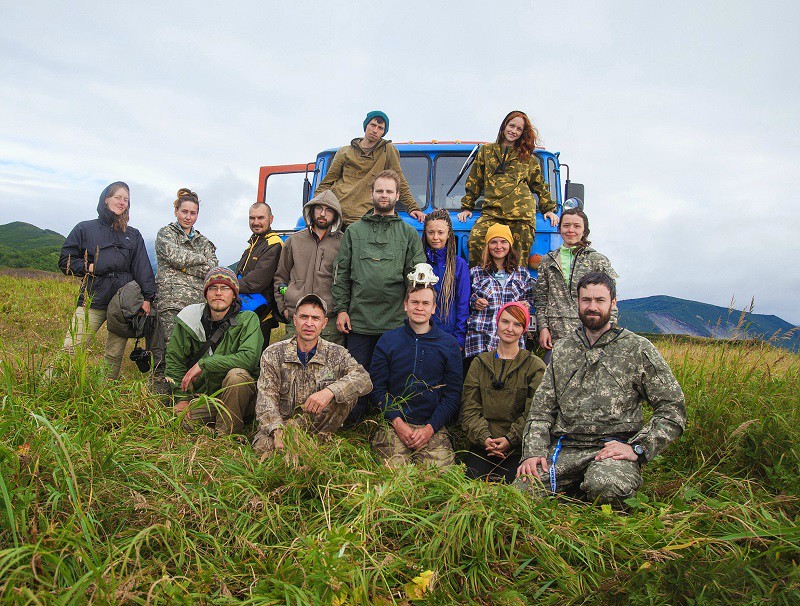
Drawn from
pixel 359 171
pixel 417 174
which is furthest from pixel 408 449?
pixel 417 174

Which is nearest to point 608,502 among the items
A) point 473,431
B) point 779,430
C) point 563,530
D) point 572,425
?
point 572,425

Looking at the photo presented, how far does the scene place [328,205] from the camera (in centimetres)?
512

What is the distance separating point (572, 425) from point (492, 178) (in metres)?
2.77

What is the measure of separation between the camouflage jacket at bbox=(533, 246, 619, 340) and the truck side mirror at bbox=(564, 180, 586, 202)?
2.33 metres

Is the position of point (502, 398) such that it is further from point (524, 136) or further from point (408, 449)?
point (524, 136)

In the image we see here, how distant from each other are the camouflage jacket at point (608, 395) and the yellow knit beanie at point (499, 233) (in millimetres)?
1581

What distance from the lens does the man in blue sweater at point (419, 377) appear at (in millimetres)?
4211

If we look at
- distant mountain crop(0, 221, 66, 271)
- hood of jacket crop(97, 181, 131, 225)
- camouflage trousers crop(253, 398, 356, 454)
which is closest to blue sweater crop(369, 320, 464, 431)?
camouflage trousers crop(253, 398, 356, 454)

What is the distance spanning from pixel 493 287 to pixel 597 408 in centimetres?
167

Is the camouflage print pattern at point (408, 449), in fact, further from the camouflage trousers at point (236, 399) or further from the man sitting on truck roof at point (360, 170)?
the man sitting on truck roof at point (360, 170)

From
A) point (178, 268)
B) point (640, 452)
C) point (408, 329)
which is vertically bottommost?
point (640, 452)

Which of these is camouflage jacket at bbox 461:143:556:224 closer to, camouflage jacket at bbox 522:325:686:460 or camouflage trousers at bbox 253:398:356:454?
camouflage jacket at bbox 522:325:686:460

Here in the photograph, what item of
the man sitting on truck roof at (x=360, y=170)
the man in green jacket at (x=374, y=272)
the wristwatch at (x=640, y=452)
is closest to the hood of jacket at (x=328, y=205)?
the man in green jacket at (x=374, y=272)

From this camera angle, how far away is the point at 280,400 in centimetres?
418
